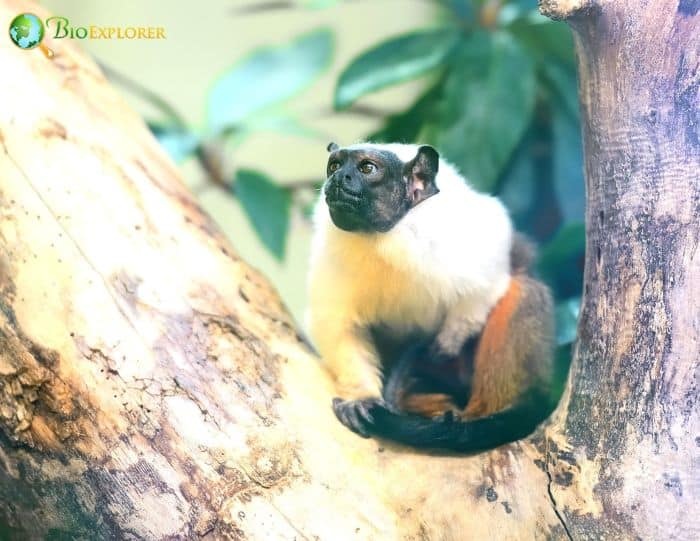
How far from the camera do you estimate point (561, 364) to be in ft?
10.1

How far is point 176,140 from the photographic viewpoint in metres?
3.73

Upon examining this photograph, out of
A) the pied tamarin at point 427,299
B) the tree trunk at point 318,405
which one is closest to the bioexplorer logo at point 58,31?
the tree trunk at point 318,405

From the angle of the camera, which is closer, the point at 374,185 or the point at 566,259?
Answer: the point at 374,185

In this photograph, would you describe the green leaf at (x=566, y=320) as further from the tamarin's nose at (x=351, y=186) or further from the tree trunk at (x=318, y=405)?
the tamarin's nose at (x=351, y=186)

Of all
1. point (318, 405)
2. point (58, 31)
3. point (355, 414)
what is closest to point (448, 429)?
point (355, 414)

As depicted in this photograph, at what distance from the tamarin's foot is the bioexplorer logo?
1482mm

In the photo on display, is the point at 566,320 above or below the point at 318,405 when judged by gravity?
above

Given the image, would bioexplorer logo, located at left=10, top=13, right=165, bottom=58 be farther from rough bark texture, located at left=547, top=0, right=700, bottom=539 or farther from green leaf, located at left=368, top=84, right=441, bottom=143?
rough bark texture, located at left=547, top=0, right=700, bottom=539

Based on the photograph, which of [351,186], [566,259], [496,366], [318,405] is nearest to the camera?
[318,405]

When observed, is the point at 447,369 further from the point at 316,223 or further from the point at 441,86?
the point at 441,86

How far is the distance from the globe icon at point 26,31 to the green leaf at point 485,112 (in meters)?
1.68

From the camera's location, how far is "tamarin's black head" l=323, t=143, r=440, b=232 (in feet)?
7.68

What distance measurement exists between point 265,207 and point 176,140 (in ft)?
1.96

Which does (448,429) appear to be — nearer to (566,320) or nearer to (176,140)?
(566,320)
